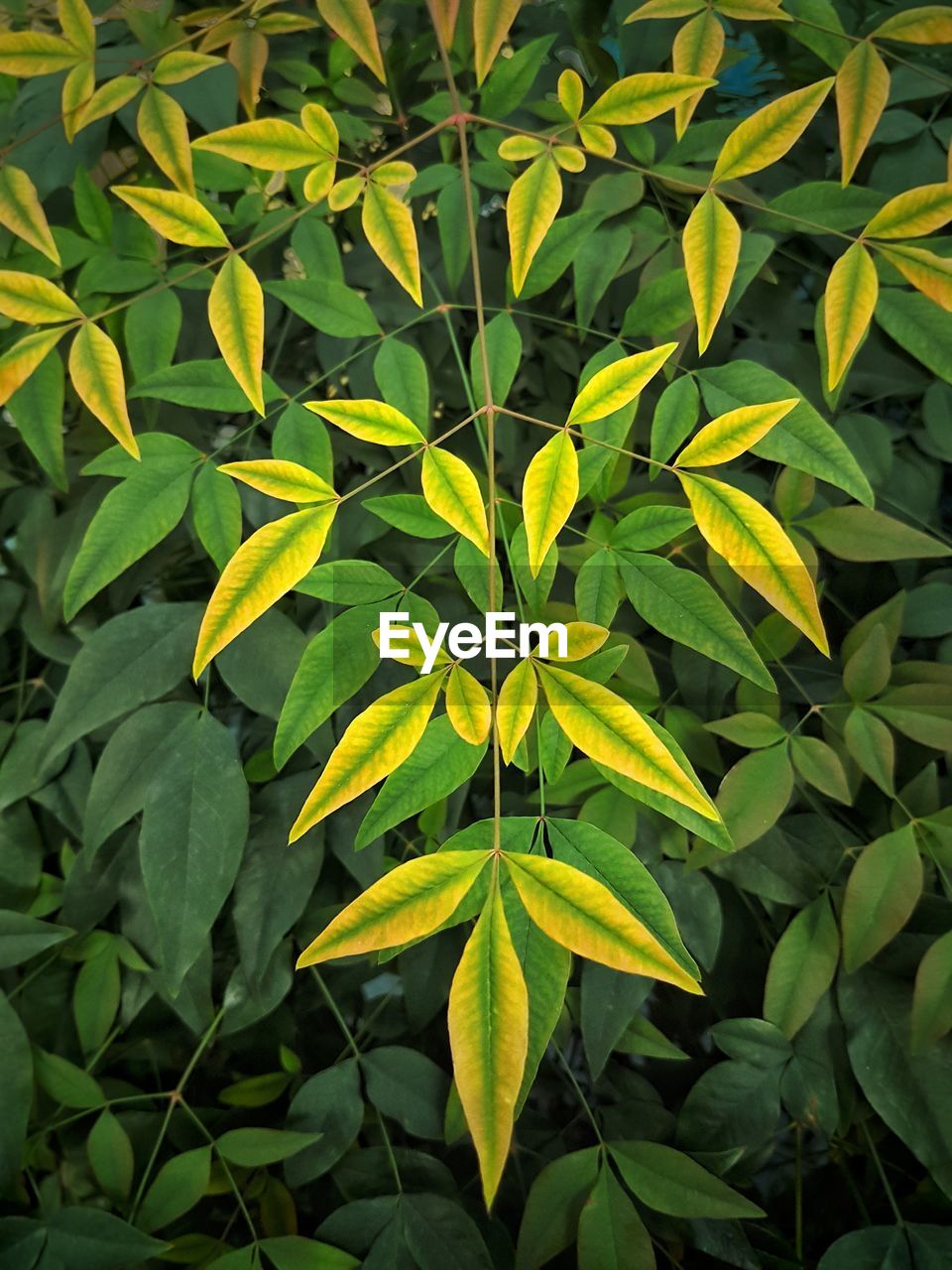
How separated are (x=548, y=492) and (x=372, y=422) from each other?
0.09 m

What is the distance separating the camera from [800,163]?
59 centimetres

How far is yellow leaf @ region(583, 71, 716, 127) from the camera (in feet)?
1.48

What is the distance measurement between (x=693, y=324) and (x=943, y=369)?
0.42 feet

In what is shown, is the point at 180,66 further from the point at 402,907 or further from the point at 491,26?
the point at 402,907

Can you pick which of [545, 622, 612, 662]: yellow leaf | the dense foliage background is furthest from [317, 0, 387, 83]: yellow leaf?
[545, 622, 612, 662]: yellow leaf

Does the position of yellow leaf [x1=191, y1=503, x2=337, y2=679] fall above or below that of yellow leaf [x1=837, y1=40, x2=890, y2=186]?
below

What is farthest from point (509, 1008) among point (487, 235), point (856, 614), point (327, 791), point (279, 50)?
point (279, 50)

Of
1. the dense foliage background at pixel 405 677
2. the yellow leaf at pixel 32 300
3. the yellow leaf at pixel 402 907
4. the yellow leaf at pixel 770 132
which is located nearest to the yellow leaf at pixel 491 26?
the dense foliage background at pixel 405 677

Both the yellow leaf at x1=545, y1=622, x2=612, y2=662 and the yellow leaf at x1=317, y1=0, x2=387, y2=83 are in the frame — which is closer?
the yellow leaf at x1=545, y1=622, x2=612, y2=662

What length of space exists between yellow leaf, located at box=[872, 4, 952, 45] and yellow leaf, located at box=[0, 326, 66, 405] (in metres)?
0.45

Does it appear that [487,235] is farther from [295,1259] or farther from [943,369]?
[295,1259]

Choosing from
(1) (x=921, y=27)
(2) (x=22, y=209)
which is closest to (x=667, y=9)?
(1) (x=921, y=27)

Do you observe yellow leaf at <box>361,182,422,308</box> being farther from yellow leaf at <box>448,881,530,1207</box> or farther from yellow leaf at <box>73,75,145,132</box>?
yellow leaf at <box>448,881,530,1207</box>

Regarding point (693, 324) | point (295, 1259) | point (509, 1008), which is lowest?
point (295, 1259)
